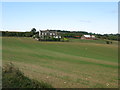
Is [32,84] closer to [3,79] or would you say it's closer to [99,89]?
[3,79]

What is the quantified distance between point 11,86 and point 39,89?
788 mm

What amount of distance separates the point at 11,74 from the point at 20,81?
582 mm

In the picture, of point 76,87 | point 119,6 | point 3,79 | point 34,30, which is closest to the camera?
point 3,79

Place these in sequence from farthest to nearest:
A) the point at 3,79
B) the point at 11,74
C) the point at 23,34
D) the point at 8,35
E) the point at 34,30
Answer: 1. the point at 34,30
2. the point at 23,34
3. the point at 8,35
4. the point at 11,74
5. the point at 3,79

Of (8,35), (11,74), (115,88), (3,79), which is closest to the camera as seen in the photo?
(3,79)

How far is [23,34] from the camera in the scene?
90.6 metres

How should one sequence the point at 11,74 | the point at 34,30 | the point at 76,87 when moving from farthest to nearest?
the point at 34,30 → the point at 76,87 → the point at 11,74

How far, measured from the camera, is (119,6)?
6.65 meters

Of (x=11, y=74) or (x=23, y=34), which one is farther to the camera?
(x=23, y=34)

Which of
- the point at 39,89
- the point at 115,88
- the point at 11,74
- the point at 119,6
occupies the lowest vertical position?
the point at 115,88

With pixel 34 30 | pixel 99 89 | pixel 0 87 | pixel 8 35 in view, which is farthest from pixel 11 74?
pixel 34 30

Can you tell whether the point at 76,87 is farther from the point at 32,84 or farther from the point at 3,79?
the point at 3,79

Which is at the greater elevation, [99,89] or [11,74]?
[11,74]

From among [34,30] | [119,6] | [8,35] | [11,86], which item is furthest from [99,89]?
[34,30]
